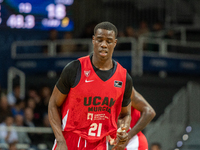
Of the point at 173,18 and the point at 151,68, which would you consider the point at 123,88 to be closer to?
the point at 151,68

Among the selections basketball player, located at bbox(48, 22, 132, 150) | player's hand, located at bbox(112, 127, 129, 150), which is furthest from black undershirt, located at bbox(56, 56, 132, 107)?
player's hand, located at bbox(112, 127, 129, 150)

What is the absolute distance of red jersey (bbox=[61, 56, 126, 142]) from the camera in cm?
432

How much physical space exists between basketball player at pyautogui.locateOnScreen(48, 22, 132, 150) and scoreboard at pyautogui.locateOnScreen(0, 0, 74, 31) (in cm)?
850

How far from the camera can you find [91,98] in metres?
4.32

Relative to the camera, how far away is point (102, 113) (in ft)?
14.4

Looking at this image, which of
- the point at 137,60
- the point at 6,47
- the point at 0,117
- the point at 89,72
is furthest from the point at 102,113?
the point at 6,47

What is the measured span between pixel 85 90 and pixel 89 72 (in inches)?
8.6

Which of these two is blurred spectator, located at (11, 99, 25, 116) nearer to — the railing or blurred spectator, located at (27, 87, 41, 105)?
blurred spectator, located at (27, 87, 41, 105)

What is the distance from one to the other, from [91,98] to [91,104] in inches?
2.7

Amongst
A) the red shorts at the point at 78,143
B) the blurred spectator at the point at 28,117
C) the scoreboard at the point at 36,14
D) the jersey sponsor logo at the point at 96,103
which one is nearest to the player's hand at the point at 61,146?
the red shorts at the point at 78,143

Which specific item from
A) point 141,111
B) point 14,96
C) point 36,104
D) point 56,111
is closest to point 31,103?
point 36,104

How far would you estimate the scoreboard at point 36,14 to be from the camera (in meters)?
12.5

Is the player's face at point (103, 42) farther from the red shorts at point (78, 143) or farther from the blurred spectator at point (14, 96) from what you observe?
the blurred spectator at point (14, 96)

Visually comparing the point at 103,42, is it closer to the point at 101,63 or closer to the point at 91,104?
the point at 101,63
